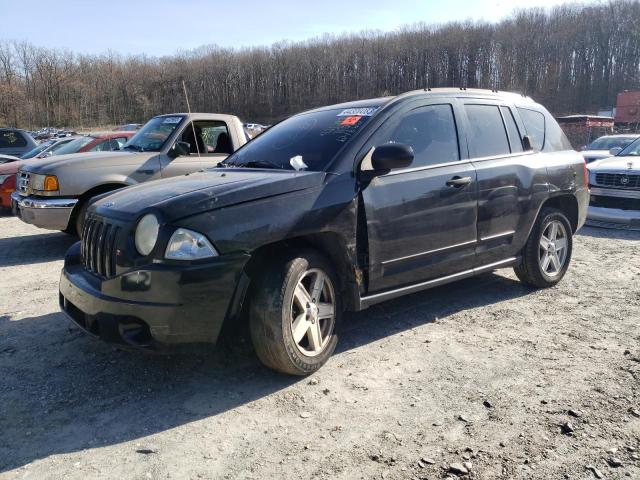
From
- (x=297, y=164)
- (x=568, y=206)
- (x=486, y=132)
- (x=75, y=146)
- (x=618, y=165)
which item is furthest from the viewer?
(x=75, y=146)

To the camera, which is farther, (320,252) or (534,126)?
(534,126)

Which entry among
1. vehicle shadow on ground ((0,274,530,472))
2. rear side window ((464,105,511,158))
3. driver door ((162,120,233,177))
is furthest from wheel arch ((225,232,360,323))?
driver door ((162,120,233,177))

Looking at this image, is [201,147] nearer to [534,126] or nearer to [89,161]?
[89,161]

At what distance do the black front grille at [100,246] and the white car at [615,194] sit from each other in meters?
8.35

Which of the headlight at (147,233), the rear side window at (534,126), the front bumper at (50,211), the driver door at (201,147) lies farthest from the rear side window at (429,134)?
the front bumper at (50,211)

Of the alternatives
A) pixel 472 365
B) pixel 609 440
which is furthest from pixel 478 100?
pixel 609 440

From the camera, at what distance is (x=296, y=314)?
3377 mm

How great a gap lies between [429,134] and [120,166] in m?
4.73

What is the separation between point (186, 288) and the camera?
2.92m

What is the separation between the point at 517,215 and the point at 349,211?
2.02 metres

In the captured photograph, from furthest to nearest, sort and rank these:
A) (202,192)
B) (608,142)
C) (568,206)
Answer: (608,142)
(568,206)
(202,192)

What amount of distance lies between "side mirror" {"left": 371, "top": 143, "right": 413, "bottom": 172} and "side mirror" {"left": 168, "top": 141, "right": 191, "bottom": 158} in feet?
14.0

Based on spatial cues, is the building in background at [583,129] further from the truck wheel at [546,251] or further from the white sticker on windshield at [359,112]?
the white sticker on windshield at [359,112]

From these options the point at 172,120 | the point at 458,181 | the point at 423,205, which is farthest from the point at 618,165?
the point at 172,120
